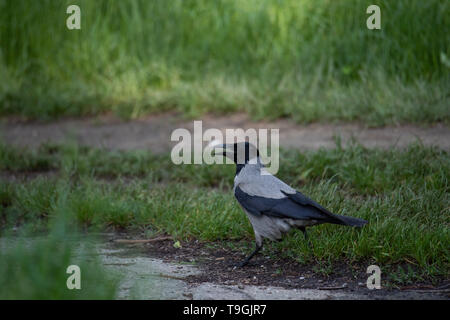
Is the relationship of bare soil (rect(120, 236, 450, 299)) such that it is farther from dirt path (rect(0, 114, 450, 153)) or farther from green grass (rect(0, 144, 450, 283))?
dirt path (rect(0, 114, 450, 153))

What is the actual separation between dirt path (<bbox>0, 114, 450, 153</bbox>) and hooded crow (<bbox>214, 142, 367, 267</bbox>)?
6.05 ft

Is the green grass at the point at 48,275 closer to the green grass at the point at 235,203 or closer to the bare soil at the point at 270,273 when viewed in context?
the green grass at the point at 235,203

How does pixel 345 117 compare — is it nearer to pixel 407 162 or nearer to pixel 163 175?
pixel 407 162

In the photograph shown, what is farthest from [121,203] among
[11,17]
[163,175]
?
[11,17]

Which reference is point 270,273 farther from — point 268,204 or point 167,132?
A: point 167,132

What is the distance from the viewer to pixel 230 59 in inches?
305

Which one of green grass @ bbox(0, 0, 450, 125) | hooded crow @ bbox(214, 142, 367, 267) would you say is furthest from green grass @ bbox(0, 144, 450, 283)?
green grass @ bbox(0, 0, 450, 125)

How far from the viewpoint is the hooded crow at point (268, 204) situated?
11.5 ft

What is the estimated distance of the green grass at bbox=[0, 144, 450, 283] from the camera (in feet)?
12.1

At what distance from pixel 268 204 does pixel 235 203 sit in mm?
843

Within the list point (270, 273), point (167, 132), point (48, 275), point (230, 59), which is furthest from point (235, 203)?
point (230, 59)

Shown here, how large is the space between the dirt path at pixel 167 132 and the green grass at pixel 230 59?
0.13 metres
